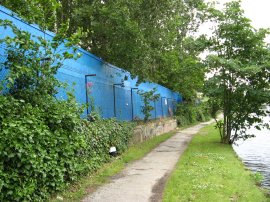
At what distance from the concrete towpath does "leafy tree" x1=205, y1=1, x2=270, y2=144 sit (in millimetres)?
4913

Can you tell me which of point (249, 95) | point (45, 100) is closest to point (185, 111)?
point (249, 95)

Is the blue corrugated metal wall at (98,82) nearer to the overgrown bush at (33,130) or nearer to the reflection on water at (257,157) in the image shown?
the overgrown bush at (33,130)

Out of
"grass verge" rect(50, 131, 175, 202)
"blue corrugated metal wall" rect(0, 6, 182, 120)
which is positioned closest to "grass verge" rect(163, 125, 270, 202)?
"grass verge" rect(50, 131, 175, 202)

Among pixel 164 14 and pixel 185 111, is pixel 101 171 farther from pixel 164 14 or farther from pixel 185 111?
pixel 185 111

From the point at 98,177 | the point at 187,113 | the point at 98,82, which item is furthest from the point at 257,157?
the point at 187,113

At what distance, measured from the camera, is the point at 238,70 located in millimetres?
14578

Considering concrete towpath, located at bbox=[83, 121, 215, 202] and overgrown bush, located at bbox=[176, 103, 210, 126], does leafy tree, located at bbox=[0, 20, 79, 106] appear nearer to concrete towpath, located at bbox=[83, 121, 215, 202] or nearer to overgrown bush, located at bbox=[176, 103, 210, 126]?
concrete towpath, located at bbox=[83, 121, 215, 202]

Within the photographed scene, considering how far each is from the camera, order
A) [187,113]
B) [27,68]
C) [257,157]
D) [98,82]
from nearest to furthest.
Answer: [27,68] < [98,82] < [257,157] < [187,113]

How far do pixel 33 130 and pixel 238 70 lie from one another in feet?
34.5

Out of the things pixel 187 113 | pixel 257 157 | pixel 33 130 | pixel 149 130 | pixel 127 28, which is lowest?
pixel 257 157

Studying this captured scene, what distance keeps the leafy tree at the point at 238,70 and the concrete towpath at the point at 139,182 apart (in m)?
4.91

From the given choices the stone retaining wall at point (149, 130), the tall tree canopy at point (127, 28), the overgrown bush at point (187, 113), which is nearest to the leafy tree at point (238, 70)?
the tall tree canopy at point (127, 28)

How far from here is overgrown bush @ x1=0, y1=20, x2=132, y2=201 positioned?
5387mm

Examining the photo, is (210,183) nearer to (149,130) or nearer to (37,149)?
(37,149)
